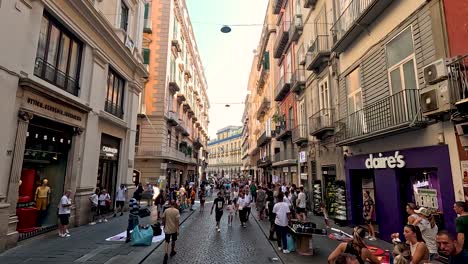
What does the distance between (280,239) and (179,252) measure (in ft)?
10.4

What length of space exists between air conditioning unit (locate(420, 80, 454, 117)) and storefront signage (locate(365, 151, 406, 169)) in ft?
6.83

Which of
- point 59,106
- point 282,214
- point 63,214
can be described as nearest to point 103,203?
point 63,214

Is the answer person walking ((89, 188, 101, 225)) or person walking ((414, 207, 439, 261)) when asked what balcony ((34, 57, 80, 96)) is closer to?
person walking ((89, 188, 101, 225))

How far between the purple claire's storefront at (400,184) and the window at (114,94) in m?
12.5

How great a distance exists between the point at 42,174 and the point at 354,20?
45.0 feet

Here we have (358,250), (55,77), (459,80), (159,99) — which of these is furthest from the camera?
(159,99)

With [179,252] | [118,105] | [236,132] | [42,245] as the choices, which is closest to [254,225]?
[179,252]

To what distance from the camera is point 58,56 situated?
36.0ft

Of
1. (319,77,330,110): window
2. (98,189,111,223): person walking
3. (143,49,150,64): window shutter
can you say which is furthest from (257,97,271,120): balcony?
(98,189,111,223): person walking

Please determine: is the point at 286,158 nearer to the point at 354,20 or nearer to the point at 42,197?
the point at 354,20

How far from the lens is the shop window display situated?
9.66 meters

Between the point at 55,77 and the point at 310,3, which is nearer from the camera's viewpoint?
the point at 55,77

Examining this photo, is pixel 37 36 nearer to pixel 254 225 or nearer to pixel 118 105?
pixel 118 105

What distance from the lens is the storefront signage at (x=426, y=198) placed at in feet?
25.4
